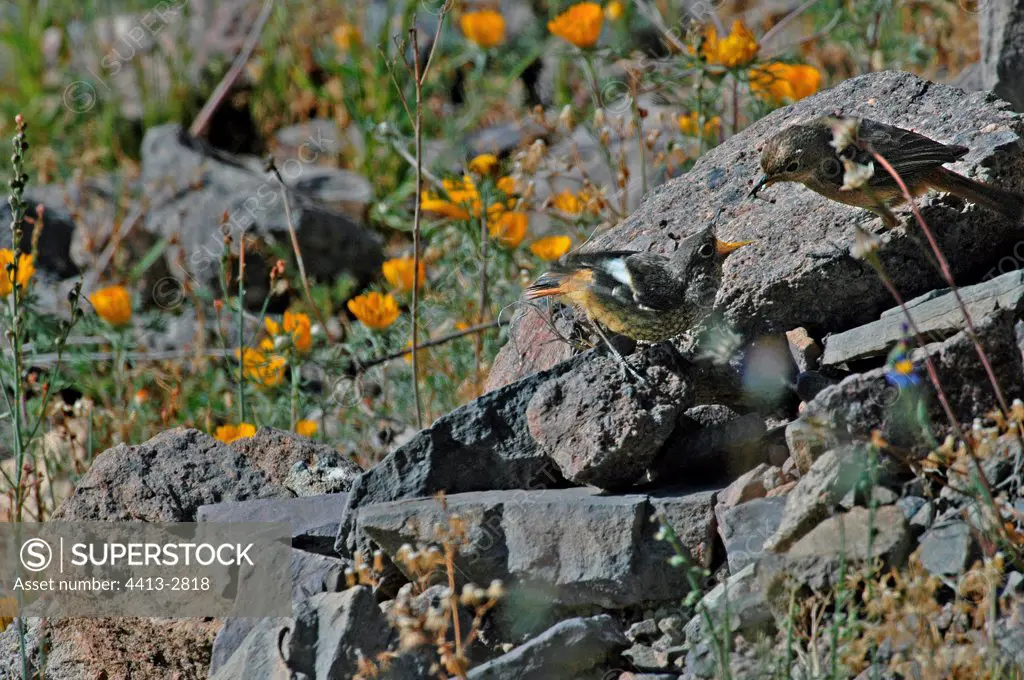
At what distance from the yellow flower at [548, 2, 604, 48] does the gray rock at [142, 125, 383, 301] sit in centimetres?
213

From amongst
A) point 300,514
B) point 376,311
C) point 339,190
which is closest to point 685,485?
point 300,514

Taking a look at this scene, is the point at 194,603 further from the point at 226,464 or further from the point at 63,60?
the point at 63,60

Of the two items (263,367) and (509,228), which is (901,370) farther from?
(263,367)

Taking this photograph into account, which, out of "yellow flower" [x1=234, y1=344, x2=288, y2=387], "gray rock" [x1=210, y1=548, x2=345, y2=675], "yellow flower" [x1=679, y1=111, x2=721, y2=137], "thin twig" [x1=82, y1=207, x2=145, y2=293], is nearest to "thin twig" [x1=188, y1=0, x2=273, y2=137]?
"thin twig" [x1=82, y1=207, x2=145, y2=293]

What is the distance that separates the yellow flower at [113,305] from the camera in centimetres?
561

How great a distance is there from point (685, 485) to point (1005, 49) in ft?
9.18

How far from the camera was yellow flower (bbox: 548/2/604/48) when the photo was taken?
18.0ft

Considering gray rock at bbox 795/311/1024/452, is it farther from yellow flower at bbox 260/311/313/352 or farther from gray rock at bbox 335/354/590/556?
yellow flower at bbox 260/311/313/352

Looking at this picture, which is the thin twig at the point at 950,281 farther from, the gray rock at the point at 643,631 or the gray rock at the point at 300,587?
the gray rock at the point at 300,587

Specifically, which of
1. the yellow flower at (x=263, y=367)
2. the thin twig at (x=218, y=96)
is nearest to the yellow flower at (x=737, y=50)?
the yellow flower at (x=263, y=367)

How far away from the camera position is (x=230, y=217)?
24.2ft

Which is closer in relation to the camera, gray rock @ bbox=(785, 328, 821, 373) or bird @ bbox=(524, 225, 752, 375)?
bird @ bbox=(524, 225, 752, 375)

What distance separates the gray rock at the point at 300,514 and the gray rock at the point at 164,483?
117 millimetres

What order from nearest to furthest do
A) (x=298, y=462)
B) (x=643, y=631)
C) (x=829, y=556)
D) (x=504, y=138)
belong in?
1. (x=829, y=556)
2. (x=643, y=631)
3. (x=298, y=462)
4. (x=504, y=138)
